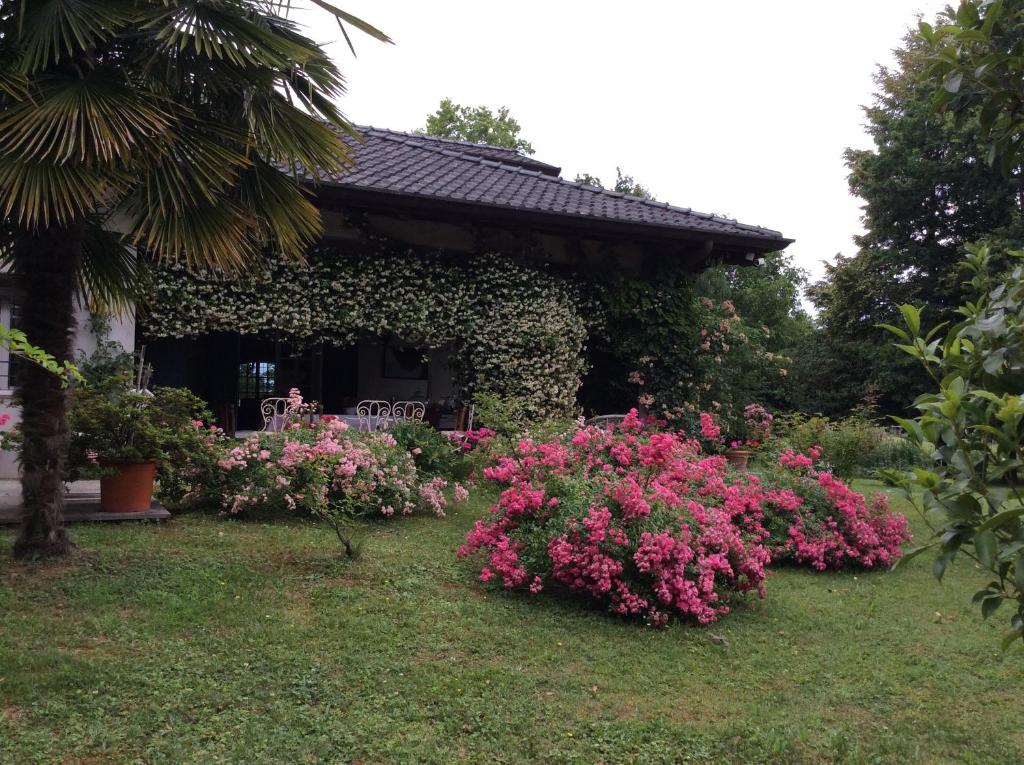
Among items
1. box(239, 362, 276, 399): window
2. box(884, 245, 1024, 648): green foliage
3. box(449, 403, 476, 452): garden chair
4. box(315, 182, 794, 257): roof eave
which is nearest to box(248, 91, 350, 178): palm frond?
box(315, 182, 794, 257): roof eave

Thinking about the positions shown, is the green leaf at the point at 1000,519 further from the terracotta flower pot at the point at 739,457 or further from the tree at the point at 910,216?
the tree at the point at 910,216

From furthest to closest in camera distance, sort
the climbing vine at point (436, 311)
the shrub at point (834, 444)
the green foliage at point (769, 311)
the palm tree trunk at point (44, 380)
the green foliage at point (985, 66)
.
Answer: the green foliage at point (769, 311) → the climbing vine at point (436, 311) → the shrub at point (834, 444) → the palm tree trunk at point (44, 380) → the green foliage at point (985, 66)

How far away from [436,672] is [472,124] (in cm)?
3897

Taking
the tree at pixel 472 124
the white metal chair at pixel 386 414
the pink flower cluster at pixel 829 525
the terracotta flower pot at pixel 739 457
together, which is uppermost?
the tree at pixel 472 124

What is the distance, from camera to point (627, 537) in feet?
17.1

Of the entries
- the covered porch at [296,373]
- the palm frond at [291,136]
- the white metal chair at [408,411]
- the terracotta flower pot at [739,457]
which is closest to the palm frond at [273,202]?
the palm frond at [291,136]

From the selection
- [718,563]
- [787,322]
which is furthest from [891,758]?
[787,322]

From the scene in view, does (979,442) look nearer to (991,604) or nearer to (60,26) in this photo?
(991,604)

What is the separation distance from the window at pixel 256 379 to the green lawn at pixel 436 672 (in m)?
9.03

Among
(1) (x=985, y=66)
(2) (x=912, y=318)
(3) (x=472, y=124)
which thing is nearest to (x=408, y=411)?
(1) (x=985, y=66)

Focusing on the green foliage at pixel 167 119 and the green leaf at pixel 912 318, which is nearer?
the green leaf at pixel 912 318

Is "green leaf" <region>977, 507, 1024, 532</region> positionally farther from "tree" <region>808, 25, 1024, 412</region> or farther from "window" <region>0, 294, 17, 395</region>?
"tree" <region>808, 25, 1024, 412</region>

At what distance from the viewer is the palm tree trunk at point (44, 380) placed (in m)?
5.26

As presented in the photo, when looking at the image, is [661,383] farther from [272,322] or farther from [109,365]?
[109,365]
